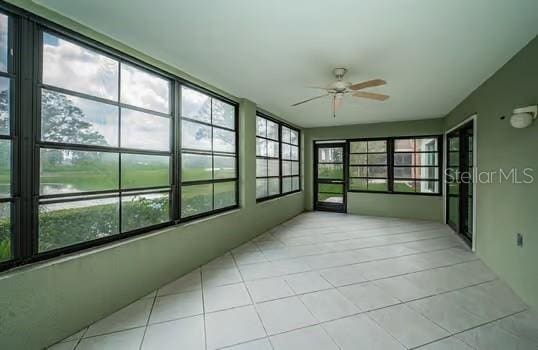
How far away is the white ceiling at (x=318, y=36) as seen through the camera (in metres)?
1.72

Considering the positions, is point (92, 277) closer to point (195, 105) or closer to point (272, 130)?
point (195, 105)

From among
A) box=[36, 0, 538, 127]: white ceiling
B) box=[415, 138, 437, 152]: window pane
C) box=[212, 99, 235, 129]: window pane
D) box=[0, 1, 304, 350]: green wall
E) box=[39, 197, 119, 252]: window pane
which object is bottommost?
box=[0, 1, 304, 350]: green wall

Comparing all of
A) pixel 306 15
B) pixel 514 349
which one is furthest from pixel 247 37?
pixel 514 349

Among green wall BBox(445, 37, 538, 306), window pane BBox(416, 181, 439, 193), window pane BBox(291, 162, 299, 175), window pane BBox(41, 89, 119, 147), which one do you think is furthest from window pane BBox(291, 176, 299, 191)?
window pane BBox(41, 89, 119, 147)

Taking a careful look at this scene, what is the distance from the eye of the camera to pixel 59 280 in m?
1.76

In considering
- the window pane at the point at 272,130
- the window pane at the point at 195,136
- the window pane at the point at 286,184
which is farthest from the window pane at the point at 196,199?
the window pane at the point at 286,184

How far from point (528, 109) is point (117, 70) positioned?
3889 mm

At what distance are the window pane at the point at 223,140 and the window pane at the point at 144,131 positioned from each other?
2.74ft

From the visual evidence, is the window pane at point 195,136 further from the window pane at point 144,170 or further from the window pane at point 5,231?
the window pane at point 5,231

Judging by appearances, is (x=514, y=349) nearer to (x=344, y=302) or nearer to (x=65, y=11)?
(x=344, y=302)

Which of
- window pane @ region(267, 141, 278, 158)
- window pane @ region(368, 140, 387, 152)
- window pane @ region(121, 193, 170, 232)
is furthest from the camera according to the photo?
window pane @ region(368, 140, 387, 152)

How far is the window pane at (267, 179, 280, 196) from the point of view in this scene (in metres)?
5.19

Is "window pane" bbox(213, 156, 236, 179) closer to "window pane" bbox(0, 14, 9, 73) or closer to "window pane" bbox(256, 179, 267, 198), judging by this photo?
"window pane" bbox(256, 179, 267, 198)

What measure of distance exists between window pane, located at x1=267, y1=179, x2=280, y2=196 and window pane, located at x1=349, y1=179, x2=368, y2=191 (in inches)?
89.3
